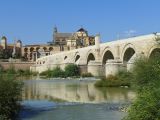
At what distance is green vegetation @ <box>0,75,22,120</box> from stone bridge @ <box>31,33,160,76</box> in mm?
18552

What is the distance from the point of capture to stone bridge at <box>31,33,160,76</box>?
46375 millimetres

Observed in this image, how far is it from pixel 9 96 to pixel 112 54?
42722 millimetres

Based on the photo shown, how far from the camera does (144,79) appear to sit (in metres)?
20.9

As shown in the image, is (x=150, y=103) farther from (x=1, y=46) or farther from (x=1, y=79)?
(x=1, y=46)

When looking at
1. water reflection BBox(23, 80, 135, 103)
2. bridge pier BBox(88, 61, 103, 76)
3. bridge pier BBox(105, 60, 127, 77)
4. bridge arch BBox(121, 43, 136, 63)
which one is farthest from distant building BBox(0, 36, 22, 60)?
water reflection BBox(23, 80, 135, 103)

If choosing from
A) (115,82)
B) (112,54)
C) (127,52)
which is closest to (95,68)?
(112,54)

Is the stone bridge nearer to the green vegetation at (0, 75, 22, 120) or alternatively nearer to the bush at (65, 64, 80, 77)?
the bush at (65, 64, 80, 77)

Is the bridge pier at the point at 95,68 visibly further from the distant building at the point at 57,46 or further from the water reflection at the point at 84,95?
the distant building at the point at 57,46

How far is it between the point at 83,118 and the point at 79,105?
469 cm

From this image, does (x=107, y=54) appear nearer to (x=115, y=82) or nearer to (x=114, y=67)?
(x=114, y=67)

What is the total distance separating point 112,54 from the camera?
59531mm

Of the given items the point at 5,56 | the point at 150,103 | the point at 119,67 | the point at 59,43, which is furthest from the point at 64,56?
the point at 150,103

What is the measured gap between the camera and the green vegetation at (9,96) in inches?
658

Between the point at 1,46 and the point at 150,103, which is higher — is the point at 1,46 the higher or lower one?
the higher one
